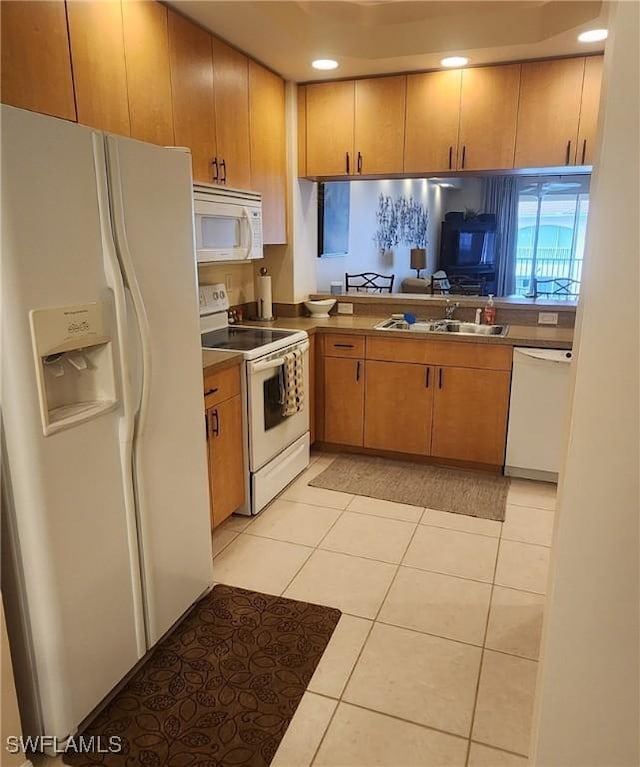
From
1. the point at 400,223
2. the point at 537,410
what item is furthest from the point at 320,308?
the point at 400,223

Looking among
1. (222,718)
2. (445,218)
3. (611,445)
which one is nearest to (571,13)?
(611,445)

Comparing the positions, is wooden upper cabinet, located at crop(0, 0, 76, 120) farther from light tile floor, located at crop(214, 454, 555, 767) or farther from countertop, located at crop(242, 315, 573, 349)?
light tile floor, located at crop(214, 454, 555, 767)

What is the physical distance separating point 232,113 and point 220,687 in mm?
2827

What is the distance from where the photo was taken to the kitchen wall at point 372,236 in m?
5.49

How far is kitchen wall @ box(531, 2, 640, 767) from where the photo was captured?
0.77 metres

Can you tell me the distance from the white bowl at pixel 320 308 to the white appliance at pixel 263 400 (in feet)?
2.17

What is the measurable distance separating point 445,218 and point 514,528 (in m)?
7.63

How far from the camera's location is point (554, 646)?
3.04 feet

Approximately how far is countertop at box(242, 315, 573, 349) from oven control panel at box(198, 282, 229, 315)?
1.17 feet

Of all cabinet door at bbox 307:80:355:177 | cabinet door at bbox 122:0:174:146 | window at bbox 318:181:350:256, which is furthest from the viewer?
window at bbox 318:181:350:256

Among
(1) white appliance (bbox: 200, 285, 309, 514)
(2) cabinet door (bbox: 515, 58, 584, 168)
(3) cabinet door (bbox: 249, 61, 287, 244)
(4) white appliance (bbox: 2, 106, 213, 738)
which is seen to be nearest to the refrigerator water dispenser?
(4) white appliance (bbox: 2, 106, 213, 738)

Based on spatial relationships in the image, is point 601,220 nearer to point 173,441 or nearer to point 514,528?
point 173,441

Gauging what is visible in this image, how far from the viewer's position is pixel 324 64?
3.29 m

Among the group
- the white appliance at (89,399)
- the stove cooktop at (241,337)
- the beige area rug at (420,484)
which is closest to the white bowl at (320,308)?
the stove cooktop at (241,337)
